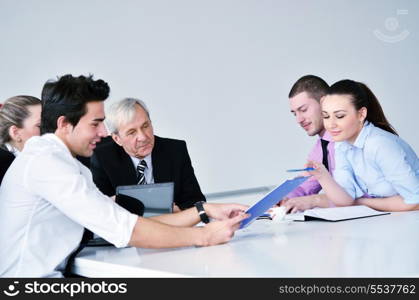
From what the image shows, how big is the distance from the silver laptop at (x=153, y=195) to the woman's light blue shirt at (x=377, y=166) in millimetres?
1090

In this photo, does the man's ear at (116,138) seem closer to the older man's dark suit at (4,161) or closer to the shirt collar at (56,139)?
the older man's dark suit at (4,161)

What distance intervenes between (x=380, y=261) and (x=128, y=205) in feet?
3.35

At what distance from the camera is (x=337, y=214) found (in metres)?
2.49

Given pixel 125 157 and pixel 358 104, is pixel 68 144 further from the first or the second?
pixel 358 104

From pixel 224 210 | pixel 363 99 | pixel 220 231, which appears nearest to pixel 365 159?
pixel 363 99

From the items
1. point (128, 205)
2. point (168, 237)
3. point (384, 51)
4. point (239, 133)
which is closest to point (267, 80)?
point (239, 133)

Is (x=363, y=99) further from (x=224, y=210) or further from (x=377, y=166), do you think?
(x=224, y=210)

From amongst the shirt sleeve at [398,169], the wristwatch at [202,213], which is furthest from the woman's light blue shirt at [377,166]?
the wristwatch at [202,213]

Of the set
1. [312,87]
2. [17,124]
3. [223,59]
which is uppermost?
[223,59]

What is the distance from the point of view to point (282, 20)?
5609mm

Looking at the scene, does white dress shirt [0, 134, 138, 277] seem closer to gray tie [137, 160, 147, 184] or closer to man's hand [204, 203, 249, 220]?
man's hand [204, 203, 249, 220]

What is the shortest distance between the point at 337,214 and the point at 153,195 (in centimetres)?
83

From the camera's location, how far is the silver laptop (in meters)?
2.28

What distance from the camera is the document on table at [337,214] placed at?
242 cm
